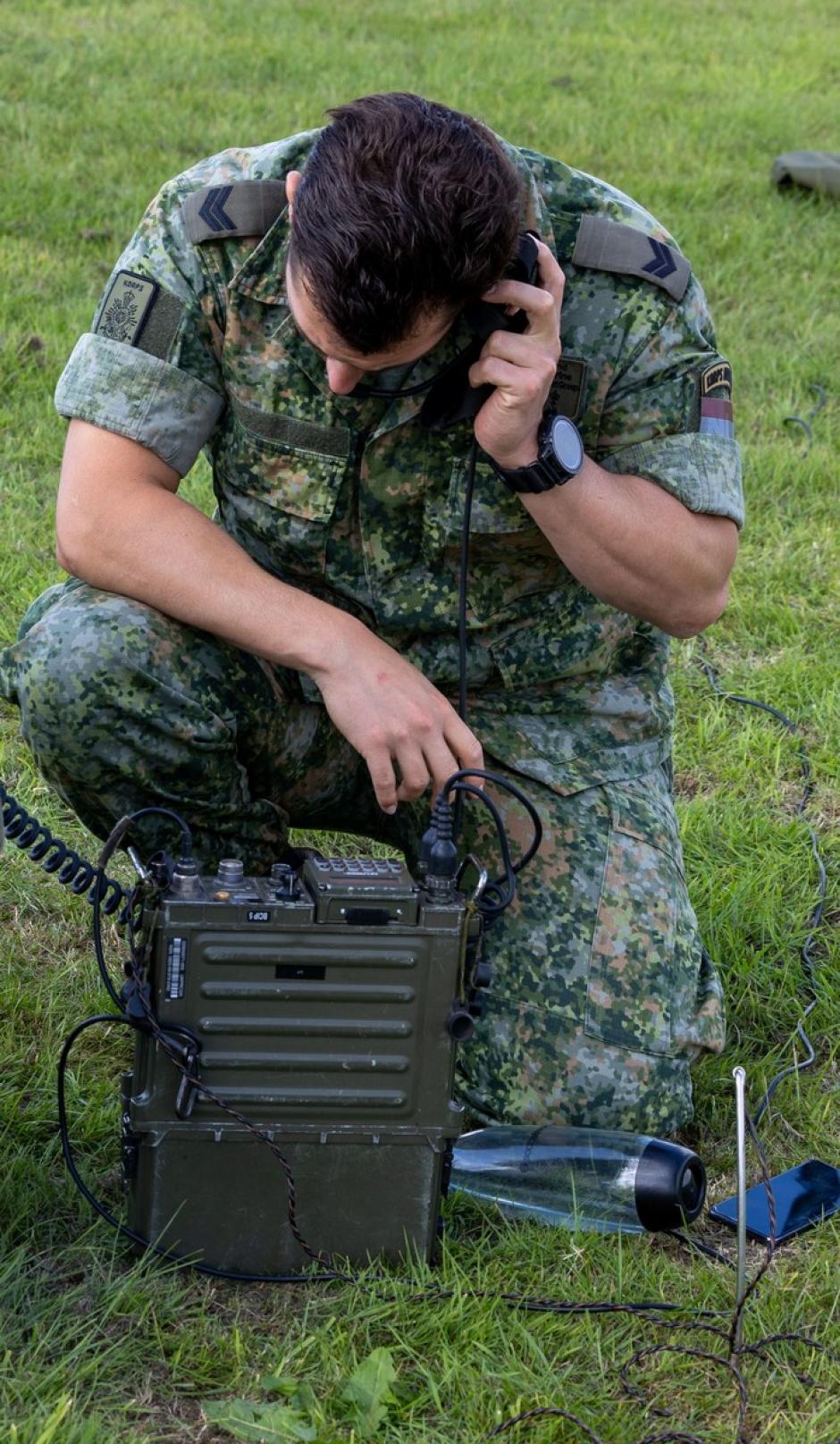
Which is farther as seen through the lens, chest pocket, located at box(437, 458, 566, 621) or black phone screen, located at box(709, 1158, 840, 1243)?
chest pocket, located at box(437, 458, 566, 621)

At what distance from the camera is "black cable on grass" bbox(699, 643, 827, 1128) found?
295 cm

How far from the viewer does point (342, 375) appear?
2.46 metres

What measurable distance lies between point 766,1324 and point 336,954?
765mm

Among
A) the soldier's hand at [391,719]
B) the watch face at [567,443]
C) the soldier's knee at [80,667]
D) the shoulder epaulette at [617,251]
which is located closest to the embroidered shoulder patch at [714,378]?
the shoulder epaulette at [617,251]

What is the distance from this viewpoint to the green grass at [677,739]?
2133mm

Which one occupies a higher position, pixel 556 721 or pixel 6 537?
pixel 556 721

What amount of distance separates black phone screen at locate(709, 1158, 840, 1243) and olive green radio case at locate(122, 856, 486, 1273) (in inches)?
19.6

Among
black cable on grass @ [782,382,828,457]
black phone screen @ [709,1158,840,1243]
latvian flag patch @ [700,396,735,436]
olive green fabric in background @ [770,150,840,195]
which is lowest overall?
black cable on grass @ [782,382,828,457]

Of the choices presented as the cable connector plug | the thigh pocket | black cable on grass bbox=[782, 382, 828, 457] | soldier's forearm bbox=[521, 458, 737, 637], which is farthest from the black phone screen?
black cable on grass bbox=[782, 382, 828, 457]

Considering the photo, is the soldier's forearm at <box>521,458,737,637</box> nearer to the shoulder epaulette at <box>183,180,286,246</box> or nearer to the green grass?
the shoulder epaulette at <box>183,180,286,246</box>

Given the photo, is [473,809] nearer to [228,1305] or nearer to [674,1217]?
[674,1217]

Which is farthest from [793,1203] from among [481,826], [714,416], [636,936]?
[714,416]

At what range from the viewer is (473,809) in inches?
117

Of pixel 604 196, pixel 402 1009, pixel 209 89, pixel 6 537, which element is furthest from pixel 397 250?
pixel 209 89
